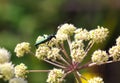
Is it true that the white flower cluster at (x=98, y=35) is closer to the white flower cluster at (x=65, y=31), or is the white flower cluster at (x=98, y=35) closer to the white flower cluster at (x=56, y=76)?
the white flower cluster at (x=65, y=31)

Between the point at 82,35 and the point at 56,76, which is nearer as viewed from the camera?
the point at 56,76

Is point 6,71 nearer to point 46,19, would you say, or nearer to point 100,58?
point 100,58

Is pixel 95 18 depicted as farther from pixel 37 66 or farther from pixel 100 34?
pixel 100 34

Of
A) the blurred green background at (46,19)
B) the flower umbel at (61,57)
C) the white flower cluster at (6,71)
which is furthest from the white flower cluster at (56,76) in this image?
the blurred green background at (46,19)

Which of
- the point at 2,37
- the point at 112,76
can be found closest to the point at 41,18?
the point at 2,37

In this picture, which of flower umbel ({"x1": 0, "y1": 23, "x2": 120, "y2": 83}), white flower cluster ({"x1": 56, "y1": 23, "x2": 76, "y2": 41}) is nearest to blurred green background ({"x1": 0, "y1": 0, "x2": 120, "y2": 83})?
white flower cluster ({"x1": 56, "y1": 23, "x2": 76, "y2": 41})

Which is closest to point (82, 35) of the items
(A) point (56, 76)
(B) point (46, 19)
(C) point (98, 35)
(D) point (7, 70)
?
(C) point (98, 35)

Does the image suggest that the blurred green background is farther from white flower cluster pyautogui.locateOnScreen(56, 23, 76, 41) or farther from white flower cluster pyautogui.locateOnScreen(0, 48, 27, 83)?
white flower cluster pyautogui.locateOnScreen(0, 48, 27, 83)

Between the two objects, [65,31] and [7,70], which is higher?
[65,31]
